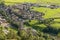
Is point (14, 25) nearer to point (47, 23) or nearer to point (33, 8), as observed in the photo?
point (47, 23)

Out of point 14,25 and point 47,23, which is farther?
point 47,23

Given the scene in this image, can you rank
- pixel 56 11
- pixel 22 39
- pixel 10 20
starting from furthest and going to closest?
1. pixel 56 11
2. pixel 10 20
3. pixel 22 39

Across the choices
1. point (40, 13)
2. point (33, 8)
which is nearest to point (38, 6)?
point (33, 8)

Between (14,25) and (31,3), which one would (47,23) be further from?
(31,3)

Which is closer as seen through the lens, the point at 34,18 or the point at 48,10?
the point at 34,18

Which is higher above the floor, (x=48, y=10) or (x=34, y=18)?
(x=34, y=18)

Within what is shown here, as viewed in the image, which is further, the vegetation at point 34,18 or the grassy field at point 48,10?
the grassy field at point 48,10

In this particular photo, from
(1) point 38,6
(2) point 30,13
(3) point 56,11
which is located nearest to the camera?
(2) point 30,13

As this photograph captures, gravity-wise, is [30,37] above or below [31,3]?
above

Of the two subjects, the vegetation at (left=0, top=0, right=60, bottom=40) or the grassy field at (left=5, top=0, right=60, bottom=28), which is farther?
the grassy field at (left=5, top=0, right=60, bottom=28)
